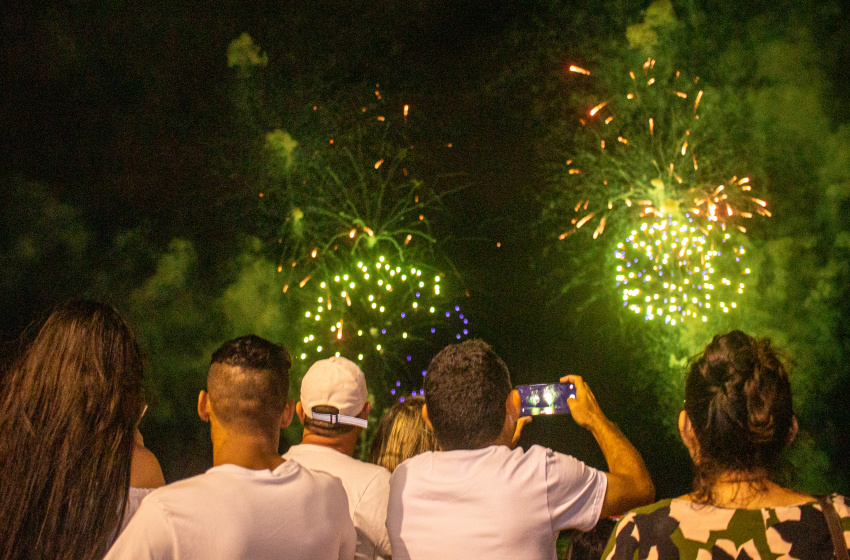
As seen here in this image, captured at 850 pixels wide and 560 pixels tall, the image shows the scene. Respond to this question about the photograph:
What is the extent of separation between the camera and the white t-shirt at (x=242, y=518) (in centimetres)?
137

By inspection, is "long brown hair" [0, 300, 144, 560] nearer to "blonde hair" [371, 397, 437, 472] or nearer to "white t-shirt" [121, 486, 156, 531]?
"white t-shirt" [121, 486, 156, 531]

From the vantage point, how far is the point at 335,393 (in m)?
2.34

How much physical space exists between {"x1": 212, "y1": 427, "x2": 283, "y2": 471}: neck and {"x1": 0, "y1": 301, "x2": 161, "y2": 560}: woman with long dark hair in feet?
0.81

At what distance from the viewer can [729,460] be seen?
150cm

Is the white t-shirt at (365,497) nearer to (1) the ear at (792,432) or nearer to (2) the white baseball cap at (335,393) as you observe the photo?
(2) the white baseball cap at (335,393)

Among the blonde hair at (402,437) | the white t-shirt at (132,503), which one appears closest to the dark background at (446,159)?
the blonde hair at (402,437)

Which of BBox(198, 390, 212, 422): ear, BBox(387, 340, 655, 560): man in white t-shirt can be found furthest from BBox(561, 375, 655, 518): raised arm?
BBox(198, 390, 212, 422): ear

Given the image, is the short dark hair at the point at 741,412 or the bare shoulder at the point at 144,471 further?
the bare shoulder at the point at 144,471

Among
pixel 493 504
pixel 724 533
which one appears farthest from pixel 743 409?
pixel 493 504

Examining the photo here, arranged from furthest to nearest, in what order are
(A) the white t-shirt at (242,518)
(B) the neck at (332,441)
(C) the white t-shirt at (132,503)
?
(B) the neck at (332,441), (C) the white t-shirt at (132,503), (A) the white t-shirt at (242,518)

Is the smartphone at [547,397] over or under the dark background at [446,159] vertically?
under

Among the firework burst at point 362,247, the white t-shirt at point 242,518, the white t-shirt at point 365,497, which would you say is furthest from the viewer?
the firework burst at point 362,247

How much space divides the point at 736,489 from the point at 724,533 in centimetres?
12

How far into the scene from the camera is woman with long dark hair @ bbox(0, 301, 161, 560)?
139cm
